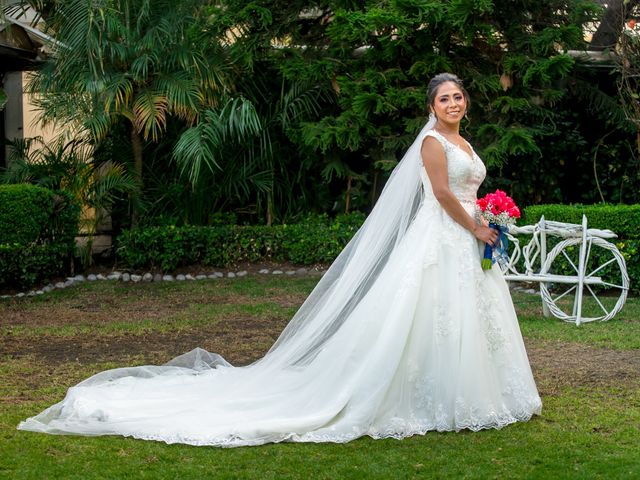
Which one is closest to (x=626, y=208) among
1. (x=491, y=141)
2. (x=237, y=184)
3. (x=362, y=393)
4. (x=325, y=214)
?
(x=491, y=141)

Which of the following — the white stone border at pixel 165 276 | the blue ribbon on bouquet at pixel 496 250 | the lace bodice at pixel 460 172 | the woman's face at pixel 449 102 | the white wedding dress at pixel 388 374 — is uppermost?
the woman's face at pixel 449 102

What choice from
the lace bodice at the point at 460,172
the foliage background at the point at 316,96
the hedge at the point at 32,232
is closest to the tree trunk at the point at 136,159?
the foliage background at the point at 316,96

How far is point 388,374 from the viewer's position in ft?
17.3

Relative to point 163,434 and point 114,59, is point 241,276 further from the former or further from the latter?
point 163,434

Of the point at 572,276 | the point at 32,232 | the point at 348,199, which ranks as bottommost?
the point at 572,276

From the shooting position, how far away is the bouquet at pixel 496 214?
559 cm

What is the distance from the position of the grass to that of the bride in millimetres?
141

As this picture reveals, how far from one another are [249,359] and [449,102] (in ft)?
9.23

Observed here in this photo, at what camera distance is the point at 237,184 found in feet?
44.8

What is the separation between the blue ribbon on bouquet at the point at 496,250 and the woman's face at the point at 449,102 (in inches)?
27.5

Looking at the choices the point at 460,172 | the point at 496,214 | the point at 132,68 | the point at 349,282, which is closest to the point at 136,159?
the point at 132,68

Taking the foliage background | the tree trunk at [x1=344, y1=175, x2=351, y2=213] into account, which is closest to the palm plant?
the foliage background

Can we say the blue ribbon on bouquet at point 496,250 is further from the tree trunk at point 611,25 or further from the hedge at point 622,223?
the tree trunk at point 611,25

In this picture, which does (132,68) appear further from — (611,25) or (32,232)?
(611,25)
